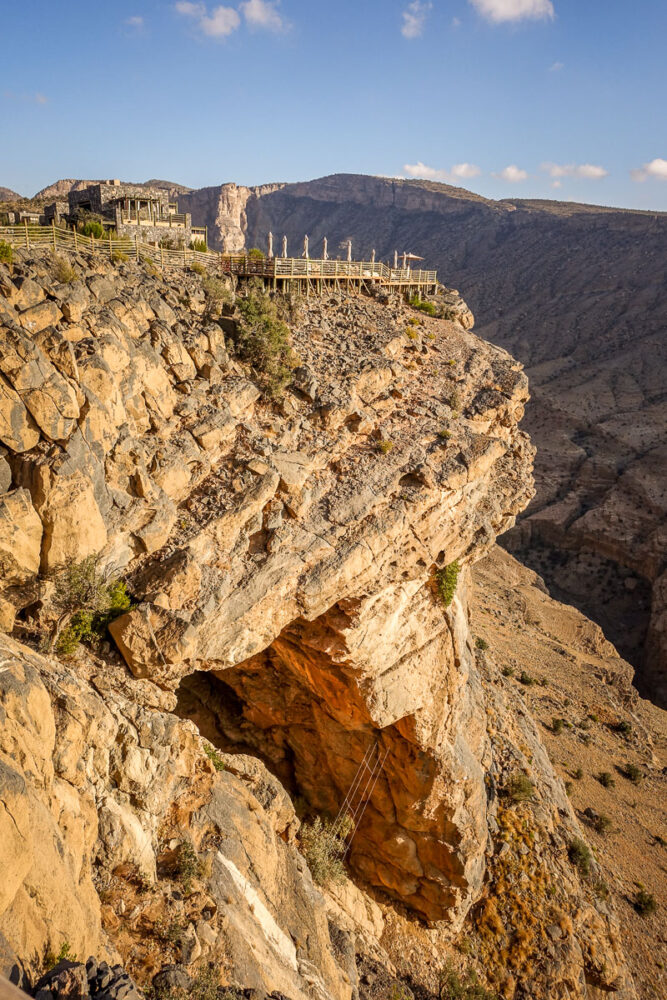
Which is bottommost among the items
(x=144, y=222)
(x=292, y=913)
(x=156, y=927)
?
(x=292, y=913)

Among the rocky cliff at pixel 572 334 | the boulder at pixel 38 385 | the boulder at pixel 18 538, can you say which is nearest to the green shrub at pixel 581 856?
the boulder at pixel 18 538

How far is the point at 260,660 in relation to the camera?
18250mm

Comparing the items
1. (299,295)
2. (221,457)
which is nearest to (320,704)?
(221,457)

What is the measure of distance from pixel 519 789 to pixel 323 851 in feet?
24.5

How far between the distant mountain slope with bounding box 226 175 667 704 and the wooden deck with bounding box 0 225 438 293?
104 feet

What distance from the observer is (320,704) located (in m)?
18.1

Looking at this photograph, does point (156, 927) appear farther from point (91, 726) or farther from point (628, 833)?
point (628, 833)

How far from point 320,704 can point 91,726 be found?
10144 mm

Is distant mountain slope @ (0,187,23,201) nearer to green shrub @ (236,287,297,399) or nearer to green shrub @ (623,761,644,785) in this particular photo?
green shrub @ (236,287,297,399)

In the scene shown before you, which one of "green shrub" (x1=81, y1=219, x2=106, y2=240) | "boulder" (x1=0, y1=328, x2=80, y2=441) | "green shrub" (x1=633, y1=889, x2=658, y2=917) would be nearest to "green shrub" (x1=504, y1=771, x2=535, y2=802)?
"green shrub" (x1=633, y1=889, x2=658, y2=917)

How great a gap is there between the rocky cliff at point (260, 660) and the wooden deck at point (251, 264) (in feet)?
4.01

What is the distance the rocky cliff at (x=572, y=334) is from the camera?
4862 cm

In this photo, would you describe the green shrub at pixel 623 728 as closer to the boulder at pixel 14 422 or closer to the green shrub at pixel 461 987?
the green shrub at pixel 461 987

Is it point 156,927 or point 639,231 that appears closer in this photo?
point 156,927
